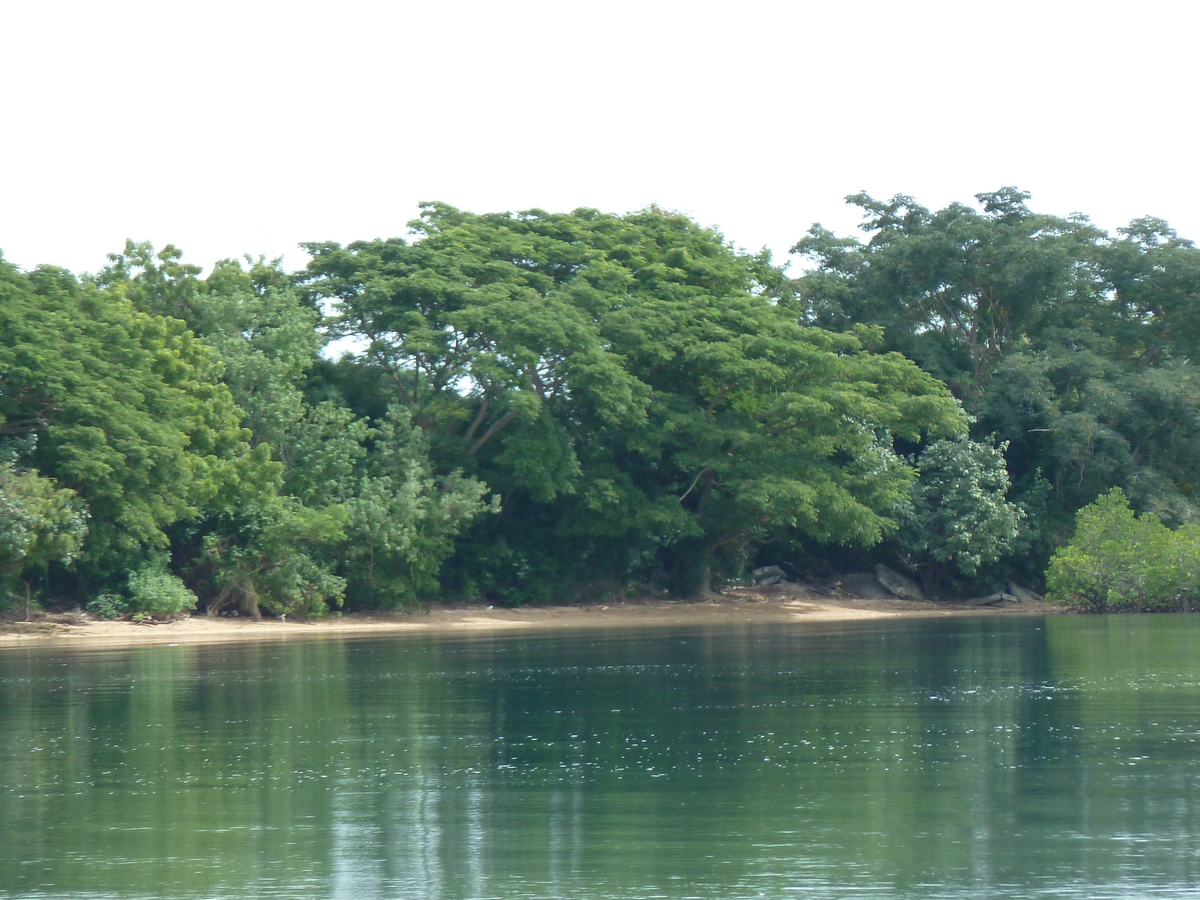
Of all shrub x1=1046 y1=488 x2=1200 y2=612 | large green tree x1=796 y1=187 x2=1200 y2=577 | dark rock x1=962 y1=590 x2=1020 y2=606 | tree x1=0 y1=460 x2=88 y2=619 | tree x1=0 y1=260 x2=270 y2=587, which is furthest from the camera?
dark rock x1=962 y1=590 x2=1020 y2=606

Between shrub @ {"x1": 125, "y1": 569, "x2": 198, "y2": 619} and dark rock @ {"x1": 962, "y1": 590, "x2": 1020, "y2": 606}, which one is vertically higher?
shrub @ {"x1": 125, "y1": 569, "x2": 198, "y2": 619}

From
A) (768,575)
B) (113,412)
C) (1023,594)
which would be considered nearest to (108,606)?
(113,412)

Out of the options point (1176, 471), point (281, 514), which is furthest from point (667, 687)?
point (1176, 471)

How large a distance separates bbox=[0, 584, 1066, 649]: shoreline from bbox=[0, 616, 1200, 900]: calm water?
45.7ft

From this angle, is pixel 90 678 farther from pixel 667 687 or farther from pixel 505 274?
pixel 505 274

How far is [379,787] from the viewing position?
11695 mm

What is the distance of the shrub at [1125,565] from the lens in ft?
138

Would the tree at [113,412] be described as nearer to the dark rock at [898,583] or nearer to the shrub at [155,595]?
the shrub at [155,595]

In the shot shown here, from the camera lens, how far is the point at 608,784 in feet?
38.0

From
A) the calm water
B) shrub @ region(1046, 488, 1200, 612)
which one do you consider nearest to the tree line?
shrub @ region(1046, 488, 1200, 612)

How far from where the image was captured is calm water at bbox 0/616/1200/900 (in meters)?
8.48

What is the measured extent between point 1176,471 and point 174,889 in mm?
48300

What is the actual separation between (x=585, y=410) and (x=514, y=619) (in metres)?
6.69

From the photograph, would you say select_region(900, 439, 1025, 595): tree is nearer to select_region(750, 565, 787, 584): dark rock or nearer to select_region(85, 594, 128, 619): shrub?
select_region(750, 565, 787, 584): dark rock
